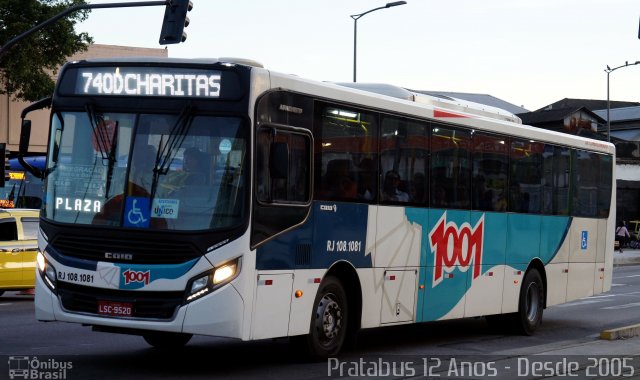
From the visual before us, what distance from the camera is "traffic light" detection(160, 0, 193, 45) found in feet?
80.2

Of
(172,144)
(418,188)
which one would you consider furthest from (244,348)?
(172,144)

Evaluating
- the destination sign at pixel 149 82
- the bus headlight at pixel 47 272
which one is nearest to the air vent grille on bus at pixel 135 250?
the bus headlight at pixel 47 272

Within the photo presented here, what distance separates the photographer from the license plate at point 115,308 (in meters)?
10.7

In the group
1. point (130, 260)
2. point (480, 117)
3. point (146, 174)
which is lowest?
point (130, 260)

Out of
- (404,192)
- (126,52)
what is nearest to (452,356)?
(404,192)

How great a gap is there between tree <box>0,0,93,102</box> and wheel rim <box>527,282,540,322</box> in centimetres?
3069

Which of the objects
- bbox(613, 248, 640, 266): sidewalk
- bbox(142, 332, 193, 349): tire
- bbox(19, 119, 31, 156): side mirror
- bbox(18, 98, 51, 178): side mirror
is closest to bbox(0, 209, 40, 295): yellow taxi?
bbox(142, 332, 193, 349): tire

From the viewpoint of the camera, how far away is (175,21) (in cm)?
2456

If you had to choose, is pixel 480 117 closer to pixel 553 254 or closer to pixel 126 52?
pixel 553 254

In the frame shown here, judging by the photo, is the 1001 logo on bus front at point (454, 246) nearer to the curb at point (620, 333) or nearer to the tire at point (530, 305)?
the tire at point (530, 305)

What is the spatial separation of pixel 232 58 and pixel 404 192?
344cm

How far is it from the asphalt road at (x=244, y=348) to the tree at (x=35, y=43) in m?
25.6

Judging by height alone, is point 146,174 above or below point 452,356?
above

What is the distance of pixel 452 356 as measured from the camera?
539 inches
